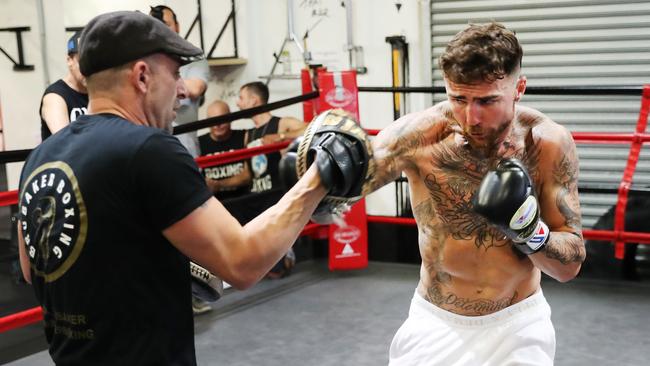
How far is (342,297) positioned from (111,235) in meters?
2.79

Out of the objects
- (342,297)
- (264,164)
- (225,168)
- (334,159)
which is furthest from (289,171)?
(264,164)

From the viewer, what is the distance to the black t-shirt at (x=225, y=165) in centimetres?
444

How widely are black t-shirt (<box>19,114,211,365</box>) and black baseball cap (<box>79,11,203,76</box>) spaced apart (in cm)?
10

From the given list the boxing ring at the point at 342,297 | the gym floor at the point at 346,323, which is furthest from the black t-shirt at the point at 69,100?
the gym floor at the point at 346,323

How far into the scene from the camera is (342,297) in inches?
157

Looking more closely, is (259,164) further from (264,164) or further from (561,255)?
(561,255)

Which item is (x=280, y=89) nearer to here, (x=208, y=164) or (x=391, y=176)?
(x=208, y=164)

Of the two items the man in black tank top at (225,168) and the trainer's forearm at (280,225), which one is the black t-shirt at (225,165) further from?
the trainer's forearm at (280,225)

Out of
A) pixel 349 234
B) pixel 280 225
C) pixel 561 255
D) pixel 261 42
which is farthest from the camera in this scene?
pixel 261 42

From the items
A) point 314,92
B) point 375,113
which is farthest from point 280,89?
point 314,92

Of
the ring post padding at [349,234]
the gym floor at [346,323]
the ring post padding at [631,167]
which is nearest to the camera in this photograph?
the gym floor at [346,323]

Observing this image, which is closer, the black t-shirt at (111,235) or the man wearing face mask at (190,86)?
the black t-shirt at (111,235)

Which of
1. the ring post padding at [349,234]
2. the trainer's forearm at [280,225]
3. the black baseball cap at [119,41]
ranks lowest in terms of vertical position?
the ring post padding at [349,234]

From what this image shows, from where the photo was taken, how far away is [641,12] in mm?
4383
